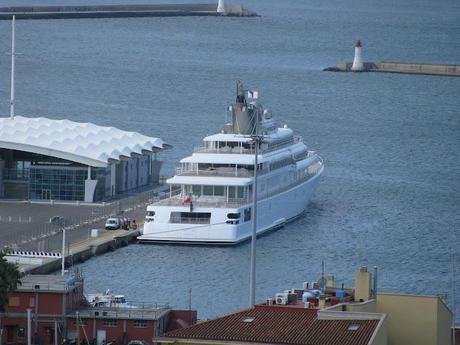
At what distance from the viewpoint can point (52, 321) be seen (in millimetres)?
36812

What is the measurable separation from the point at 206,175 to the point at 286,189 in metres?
3.80

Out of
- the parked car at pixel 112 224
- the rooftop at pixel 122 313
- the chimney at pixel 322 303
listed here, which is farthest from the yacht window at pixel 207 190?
the chimney at pixel 322 303

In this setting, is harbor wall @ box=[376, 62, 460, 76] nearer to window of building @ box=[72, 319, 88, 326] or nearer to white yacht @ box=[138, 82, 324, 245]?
white yacht @ box=[138, 82, 324, 245]

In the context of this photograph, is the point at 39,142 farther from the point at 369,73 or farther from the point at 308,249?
the point at 369,73

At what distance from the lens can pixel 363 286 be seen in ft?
97.0

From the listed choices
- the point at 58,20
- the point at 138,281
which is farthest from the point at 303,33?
the point at 138,281

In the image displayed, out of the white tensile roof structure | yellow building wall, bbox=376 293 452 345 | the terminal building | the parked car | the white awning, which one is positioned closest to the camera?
yellow building wall, bbox=376 293 452 345

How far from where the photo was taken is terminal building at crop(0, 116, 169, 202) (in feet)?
194

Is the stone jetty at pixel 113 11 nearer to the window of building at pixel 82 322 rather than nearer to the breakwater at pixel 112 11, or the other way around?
the breakwater at pixel 112 11

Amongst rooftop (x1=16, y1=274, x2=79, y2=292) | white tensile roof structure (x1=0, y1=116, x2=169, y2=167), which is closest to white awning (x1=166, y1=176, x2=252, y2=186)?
white tensile roof structure (x1=0, y1=116, x2=169, y2=167)

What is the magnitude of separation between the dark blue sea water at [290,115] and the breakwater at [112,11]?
0.82 m

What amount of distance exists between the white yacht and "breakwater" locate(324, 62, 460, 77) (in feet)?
216

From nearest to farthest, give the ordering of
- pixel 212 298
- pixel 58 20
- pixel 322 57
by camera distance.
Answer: pixel 212 298 → pixel 322 57 → pixel 58 20

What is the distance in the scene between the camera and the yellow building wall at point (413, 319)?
2858cm
